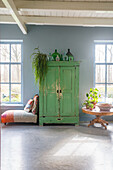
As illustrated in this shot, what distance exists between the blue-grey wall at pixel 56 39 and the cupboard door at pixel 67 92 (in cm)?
83

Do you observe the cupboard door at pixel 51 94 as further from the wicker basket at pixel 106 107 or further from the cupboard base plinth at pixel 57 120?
the wicker basket at pixel 106 107

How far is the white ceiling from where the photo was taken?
3.66m

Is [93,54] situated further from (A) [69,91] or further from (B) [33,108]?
(B) [33,108]

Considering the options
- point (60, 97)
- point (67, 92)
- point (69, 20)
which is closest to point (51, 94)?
point (60, 97)

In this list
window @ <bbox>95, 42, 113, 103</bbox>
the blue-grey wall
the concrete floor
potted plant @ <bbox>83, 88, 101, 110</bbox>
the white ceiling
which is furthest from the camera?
window @ <bbox>95, 42, 113, 103</bbox>

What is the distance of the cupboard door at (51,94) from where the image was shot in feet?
15.1

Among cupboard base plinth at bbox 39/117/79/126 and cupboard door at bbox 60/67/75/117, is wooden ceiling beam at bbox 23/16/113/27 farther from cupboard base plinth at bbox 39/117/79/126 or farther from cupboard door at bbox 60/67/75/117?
cupboard base plinth at bbox 39/117/79/126

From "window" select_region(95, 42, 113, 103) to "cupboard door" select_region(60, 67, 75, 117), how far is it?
1.18 metres

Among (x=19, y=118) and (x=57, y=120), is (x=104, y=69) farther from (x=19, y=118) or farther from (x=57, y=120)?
(x=19, y=118)

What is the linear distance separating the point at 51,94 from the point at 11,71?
1.73m

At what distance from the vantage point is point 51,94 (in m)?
4.62

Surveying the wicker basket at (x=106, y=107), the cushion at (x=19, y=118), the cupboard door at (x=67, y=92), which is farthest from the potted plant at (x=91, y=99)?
the cushion at (x=19, y=118)

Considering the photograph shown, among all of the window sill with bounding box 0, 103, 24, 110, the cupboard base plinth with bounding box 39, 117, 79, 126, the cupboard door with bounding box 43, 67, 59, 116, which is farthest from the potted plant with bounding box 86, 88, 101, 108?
the window sill with bounding box 0, 103, 24, 110

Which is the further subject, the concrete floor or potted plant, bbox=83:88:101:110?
potted plant, bbox=83:88:101:110
